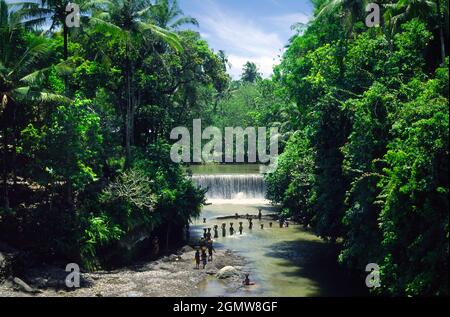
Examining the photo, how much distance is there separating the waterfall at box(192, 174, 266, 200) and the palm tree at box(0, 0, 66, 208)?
96.1ft

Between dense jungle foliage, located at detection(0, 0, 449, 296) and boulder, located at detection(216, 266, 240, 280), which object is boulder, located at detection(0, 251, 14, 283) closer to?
dense jungle foliage, located at detection(0, 0, 449, 296)

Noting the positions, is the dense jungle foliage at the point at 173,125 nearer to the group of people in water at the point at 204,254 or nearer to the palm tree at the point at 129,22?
the palm tree at the point at 129,22

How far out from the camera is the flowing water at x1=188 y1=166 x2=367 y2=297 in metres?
24.0

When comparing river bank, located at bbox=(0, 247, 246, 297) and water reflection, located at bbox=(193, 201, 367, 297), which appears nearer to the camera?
river bank, located at bbox=(0, 247, 246, 297)

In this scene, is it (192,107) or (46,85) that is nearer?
(46,85)

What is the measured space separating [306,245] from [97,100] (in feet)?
66.1

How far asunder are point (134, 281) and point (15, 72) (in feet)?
41.0

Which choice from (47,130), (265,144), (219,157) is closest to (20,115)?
(47,130)

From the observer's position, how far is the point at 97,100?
37.3 metres

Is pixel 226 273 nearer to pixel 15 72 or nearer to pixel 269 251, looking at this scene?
pixel 269 251

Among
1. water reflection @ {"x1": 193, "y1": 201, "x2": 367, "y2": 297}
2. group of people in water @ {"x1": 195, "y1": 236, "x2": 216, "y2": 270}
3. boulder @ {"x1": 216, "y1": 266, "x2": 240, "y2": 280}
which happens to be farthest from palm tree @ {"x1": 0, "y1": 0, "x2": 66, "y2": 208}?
water reflection @ {"x1": 193, "y1": 201, "x2": 367, "y2": 297}

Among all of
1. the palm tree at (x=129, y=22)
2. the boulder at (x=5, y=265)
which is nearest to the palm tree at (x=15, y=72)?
the boulder at (x=5, y=265)

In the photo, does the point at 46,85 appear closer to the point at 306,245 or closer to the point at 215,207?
the point at 306,245

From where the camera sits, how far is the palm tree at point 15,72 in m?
23.2
